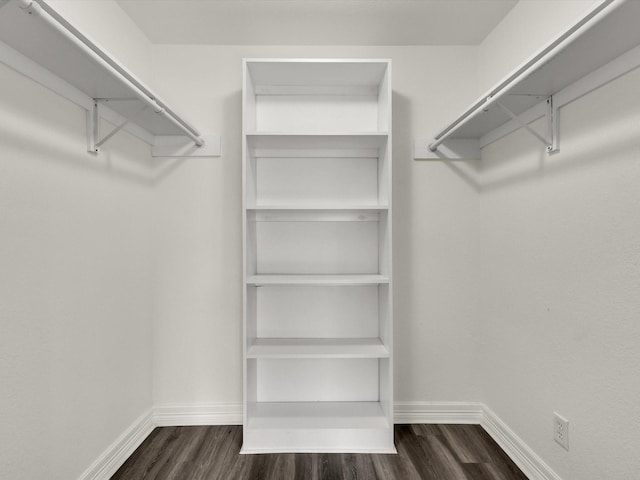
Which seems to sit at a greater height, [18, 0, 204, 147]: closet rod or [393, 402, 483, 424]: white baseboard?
[18, 0, 204, 147]: closet rod

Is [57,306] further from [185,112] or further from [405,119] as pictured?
[405,119]

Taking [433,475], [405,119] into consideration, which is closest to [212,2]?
[405,119]

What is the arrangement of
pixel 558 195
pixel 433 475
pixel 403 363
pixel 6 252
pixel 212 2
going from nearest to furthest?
pixel 6 252 < pixel 558 195 < pixel 433 475 < pixel 212 2 < pixel 403 363

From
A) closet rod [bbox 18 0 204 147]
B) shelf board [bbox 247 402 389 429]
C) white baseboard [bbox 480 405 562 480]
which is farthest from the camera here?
shelf board [bbox 247 402 389 429]

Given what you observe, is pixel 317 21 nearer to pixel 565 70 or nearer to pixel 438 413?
pixel 565 70

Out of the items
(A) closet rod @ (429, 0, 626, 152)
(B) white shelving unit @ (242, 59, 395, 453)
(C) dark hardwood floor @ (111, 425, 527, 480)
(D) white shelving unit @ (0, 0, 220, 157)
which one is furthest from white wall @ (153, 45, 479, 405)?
(A) closet rod @ (429, 0, 626, 152)

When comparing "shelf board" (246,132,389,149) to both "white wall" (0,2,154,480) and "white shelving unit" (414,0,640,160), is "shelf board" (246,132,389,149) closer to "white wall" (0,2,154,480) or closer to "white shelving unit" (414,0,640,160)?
"white shelving unit" (414,0,640,160)

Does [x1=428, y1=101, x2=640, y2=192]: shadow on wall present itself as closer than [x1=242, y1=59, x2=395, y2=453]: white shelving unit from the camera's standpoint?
Yes

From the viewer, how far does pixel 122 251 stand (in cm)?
194

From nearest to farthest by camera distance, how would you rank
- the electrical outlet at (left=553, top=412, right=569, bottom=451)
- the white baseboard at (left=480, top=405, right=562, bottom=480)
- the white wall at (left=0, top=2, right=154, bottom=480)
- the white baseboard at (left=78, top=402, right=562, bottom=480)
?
the white wall at (left=0, top=2, right=154, bottom=480)
the electrical outlet at (left=553, top=412, right=569, bottom=451)
the white baseboard at (left=480, top=405, right=562, bottom=480)
the white baseboard at (left=78, top=402, right=562, bottom=480)

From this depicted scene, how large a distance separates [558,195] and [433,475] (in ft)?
4.48

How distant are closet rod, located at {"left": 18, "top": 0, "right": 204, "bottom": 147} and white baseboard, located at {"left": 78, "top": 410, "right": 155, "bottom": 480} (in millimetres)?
1557

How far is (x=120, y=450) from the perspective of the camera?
188 centimetres

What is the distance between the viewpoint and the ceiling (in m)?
1.92
